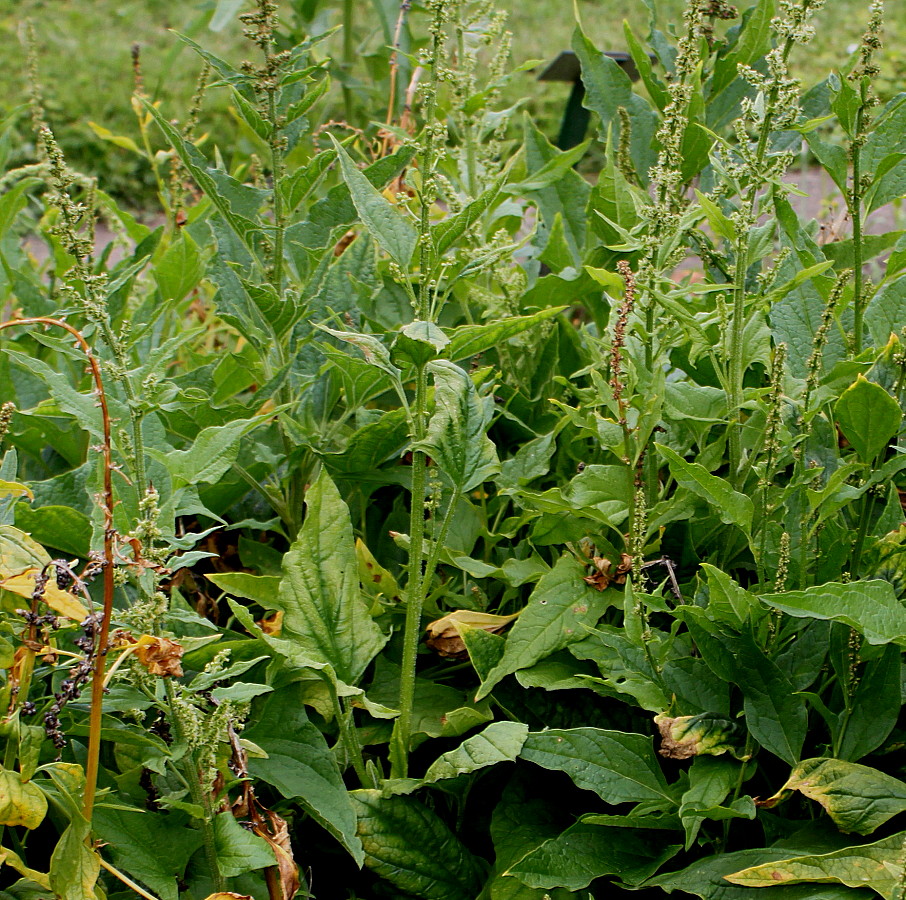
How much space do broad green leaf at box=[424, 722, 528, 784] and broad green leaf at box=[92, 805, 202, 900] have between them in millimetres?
302

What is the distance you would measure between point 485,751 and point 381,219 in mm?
666

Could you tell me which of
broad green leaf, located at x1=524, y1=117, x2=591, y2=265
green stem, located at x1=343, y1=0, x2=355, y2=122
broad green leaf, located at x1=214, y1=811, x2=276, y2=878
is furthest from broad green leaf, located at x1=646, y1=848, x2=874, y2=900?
green stem, located at x1=343, y1=0, x2=355, y2=122

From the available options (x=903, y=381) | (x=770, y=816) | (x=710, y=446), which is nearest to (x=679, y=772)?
(x=770, y=816)

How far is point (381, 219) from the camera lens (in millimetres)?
1354

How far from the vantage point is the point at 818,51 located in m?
8.55

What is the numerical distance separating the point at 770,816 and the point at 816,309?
2.43 ft

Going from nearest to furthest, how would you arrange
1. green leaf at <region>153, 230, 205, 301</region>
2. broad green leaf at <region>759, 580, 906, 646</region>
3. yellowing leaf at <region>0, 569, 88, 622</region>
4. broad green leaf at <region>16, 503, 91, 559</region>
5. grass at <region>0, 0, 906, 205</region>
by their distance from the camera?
1. yellowing leaf at <region>0, 569, 88, 622</region>
2. broad green leaf at <region>759, 580, 906, 646</region>
3. broad green leaf at <region>16, 503, 91, 559</region>
4. green leaf at <region>153, 230, 205, 301</region>
5. grass at <region>0, 0, 906, 205</region>

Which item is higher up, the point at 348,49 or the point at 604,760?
the point at 348,49

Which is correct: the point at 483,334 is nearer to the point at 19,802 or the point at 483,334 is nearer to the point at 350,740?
the point at 350,740

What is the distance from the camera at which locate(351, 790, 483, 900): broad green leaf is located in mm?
1341

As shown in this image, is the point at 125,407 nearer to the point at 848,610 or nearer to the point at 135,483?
the point at 135,483

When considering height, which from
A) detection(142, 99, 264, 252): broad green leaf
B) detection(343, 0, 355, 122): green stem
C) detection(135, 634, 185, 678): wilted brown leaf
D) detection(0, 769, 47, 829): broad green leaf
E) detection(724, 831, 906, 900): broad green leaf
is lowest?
detection(724, 831, 906, 900): broad green leaf

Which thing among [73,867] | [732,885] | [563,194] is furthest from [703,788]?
[563,194]

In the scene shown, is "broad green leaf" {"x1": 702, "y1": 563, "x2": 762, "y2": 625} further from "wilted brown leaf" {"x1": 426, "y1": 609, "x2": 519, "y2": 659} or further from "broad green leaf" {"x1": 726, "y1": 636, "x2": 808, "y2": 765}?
"wilted brown leaf" {"x1": 426, "y1": 609, "x2": 519, "y2": 659}
